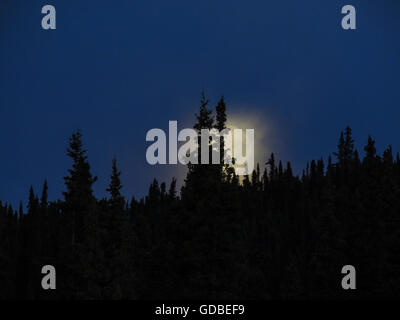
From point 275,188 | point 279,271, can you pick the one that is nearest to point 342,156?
point 275,188

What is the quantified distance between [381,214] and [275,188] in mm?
113183

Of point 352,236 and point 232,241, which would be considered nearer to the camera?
point 232,241

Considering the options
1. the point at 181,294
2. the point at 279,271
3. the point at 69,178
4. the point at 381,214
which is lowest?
the point at 279,271

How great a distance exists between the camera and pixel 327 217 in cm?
5256
